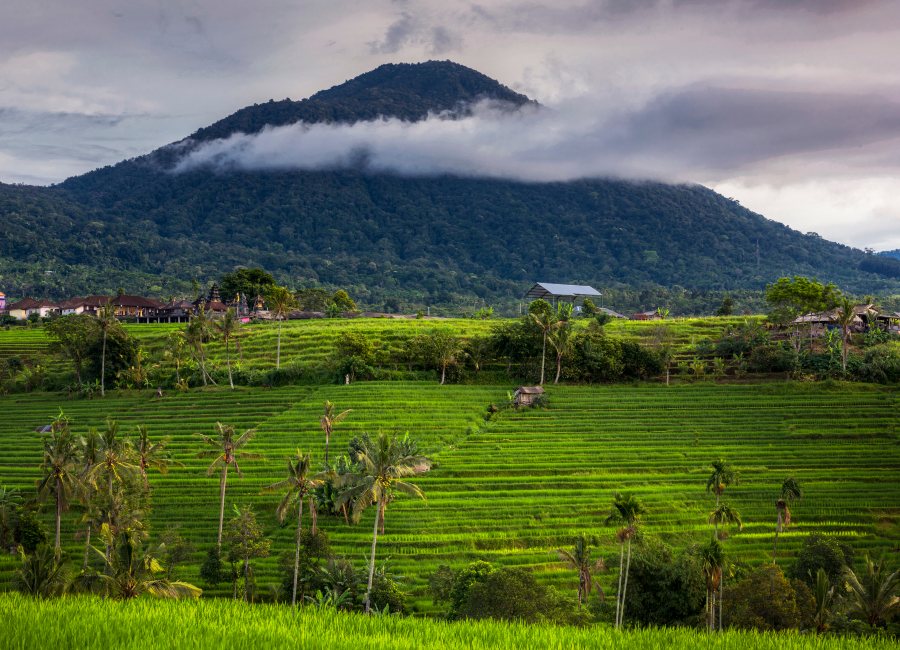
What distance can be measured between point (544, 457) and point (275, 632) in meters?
51.3

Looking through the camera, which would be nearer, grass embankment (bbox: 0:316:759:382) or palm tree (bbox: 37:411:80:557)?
palm tree (bbox: 37:411:80:557)

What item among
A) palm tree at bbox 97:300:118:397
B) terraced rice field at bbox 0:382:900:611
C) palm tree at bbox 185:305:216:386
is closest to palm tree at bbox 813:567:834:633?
terraced rice field at bbox 0:382:900:611

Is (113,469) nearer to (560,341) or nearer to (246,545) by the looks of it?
(246,545)

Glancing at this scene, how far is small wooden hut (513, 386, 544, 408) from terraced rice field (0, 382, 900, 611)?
6.38ft

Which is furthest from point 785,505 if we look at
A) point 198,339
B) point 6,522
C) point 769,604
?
point 198,339

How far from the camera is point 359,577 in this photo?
43625 millimetres

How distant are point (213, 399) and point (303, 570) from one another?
4489 centimetres

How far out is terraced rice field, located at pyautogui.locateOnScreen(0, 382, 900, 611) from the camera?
53031mm

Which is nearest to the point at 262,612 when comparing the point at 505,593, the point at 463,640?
the point at 463,640

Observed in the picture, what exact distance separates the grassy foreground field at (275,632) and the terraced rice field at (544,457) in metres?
24.8

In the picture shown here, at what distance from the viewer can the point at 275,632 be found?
18312 mm

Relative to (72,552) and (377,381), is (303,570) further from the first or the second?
(377,381)

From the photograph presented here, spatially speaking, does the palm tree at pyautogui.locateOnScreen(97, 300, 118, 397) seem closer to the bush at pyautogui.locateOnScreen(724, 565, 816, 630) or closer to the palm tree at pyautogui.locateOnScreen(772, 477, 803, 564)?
the palm tree at pyautogui.locateOnScreen(772, 477, 803, 564)

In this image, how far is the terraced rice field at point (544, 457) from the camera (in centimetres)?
5303
